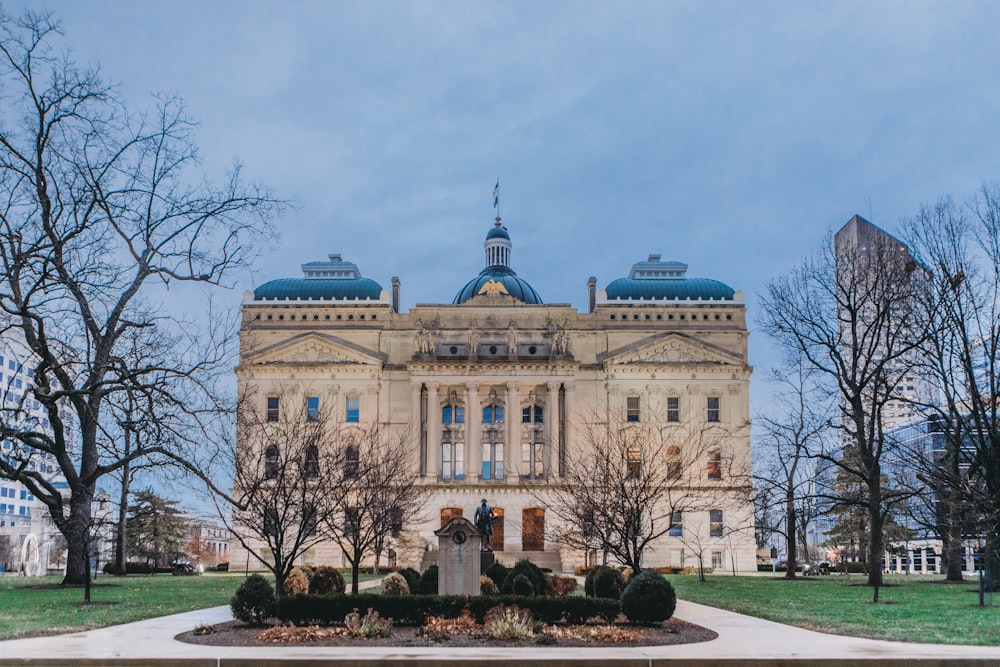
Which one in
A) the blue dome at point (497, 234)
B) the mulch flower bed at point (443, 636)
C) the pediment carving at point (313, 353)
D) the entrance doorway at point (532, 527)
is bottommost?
the entrance doorway at point (532, 527)

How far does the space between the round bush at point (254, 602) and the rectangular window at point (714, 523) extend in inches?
2509

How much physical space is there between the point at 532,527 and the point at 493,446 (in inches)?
298

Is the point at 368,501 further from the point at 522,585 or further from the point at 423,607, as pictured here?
the point at 423,607

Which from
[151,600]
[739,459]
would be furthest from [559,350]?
[151,600]

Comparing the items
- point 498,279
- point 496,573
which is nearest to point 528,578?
point 496,573

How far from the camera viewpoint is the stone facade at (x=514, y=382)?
80.5 meters

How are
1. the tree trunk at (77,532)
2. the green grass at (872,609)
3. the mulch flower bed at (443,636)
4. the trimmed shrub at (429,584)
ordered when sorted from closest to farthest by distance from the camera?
the mulch flower bed at (443,636) < the green grass at (872,609) < the trimmed shrub at (429,584) < the tree trunk at (77,532)

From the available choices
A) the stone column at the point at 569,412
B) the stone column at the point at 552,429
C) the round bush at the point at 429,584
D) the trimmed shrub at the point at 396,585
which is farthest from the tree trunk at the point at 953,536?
the stone column at the point at 569,412

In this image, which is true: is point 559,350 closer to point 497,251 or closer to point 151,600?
point 497,251

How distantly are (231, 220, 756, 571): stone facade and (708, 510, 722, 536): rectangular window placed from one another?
0.21m

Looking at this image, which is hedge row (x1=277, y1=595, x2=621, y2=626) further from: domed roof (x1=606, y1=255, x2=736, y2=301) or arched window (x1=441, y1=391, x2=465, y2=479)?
domed roof (x1=606, y1=255, x2=736, y2=301)

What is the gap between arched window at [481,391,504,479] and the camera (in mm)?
82375

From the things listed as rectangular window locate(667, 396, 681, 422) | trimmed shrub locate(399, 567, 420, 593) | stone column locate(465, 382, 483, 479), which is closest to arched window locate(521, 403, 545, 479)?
stone column locate(465, 382, 483, 479)

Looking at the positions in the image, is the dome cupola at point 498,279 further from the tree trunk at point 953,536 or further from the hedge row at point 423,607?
the hedge row at point 423,607
